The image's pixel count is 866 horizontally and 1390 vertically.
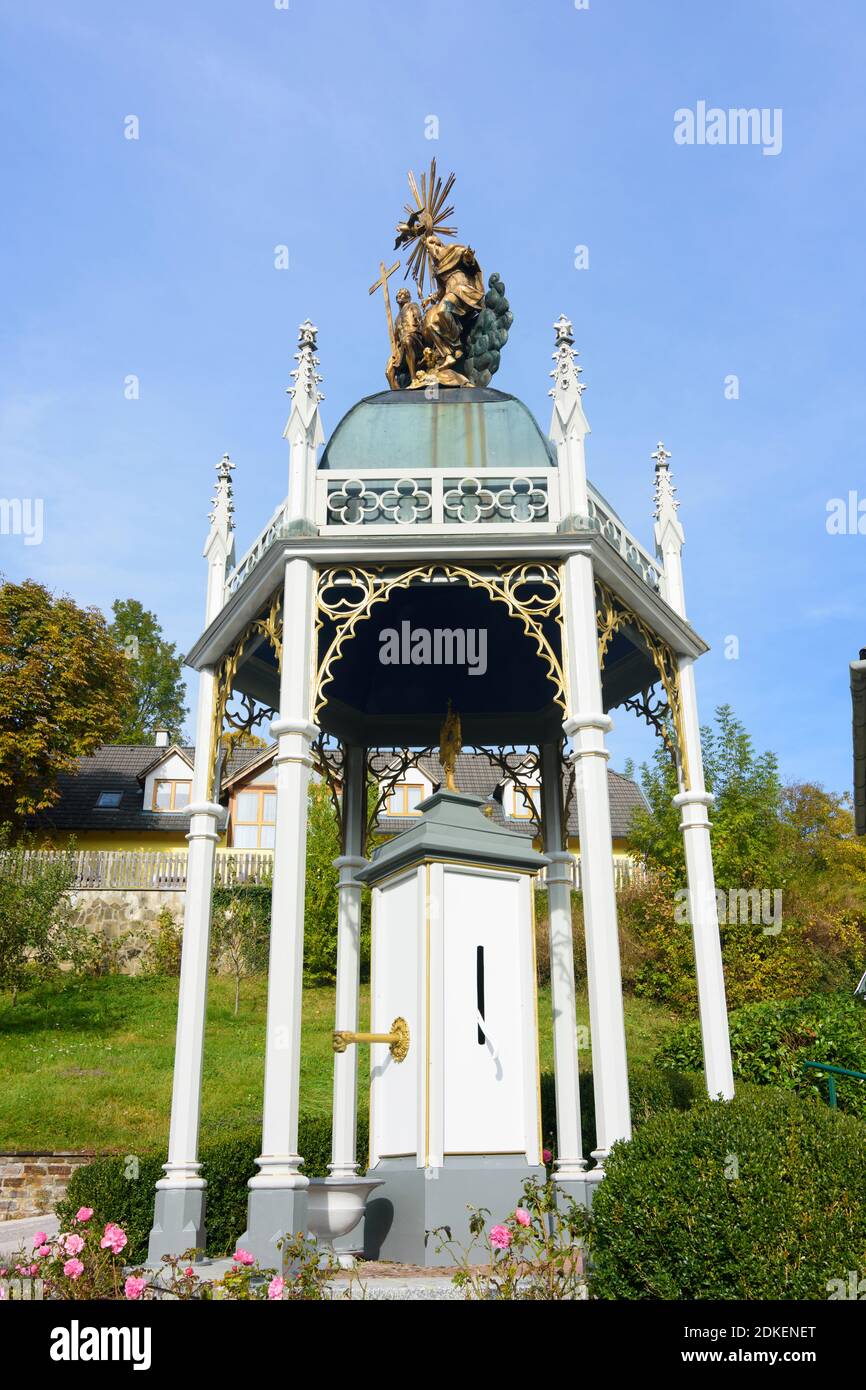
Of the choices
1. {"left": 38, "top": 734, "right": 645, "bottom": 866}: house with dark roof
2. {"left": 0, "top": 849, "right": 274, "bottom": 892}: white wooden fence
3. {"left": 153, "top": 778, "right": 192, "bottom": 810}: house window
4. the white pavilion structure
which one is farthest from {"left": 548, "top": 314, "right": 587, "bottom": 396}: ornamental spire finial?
{"left": 153, "top": 778, "right": 192, "bottom": 810}: house window

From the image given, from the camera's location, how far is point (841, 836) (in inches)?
1693

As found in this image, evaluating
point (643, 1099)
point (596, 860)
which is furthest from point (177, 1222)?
point (643, 1099)

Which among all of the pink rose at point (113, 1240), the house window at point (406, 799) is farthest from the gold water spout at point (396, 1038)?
the house window at point (406, 799)

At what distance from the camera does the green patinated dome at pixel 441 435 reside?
1239 centimetres

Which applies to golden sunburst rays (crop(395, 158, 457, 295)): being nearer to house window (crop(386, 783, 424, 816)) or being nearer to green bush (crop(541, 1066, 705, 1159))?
green bush (crop(541, 1066, 705, 1159))

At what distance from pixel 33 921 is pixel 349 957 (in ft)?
57.7

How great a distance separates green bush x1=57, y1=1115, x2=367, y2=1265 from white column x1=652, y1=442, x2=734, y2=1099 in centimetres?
494

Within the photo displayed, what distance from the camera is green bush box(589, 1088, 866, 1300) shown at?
6145mm

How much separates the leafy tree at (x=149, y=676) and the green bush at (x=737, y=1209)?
48.7m

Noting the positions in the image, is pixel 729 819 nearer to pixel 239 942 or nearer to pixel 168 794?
pixel 239 942

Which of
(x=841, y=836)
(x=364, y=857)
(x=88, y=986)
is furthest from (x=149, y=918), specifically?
(x=841, y=836)

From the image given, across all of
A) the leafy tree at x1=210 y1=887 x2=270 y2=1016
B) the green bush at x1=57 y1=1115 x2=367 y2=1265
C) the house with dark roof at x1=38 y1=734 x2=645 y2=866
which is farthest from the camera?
the house with dark roof at x1=38 y1=734 x2=645 y2=866

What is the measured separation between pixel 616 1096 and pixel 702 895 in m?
2.62

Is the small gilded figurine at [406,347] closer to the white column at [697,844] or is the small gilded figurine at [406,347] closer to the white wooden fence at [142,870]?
the white column at [697,844]
